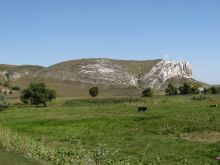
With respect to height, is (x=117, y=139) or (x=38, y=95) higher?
(x=38, y=95)

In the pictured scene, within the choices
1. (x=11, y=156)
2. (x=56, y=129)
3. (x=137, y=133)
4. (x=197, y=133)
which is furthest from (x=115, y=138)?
(x=11, y=156)

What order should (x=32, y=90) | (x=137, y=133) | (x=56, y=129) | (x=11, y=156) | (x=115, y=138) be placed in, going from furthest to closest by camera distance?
(x=32, y=90)
(x=56, y=129)
(x=137, y=133)
(x=115, y=138)
(x=11, y=156)

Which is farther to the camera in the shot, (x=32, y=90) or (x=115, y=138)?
(x=32, y=90)

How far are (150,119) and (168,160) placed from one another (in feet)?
77.1

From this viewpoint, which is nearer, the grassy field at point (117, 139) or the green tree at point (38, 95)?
the grassy field at point (117, 139)

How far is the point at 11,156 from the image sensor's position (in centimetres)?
1705

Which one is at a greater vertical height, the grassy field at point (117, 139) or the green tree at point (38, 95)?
the green tree at point (38, 95)

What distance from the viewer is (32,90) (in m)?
98.4

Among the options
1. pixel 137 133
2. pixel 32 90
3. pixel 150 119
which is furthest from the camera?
pixel 32 90

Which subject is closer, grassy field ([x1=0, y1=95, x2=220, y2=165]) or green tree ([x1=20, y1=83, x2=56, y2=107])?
grassy field ([x1=0, y1=95, x2=220, y2=165])

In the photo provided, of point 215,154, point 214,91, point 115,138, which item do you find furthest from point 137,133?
point 214,91

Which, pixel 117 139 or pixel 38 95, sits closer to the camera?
pixel 117 139

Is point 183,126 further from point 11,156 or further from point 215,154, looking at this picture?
point 11,156

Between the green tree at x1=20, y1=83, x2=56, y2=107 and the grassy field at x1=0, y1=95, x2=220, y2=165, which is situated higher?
the green tree at x1=20, y1=83, x2=56, y2=107
